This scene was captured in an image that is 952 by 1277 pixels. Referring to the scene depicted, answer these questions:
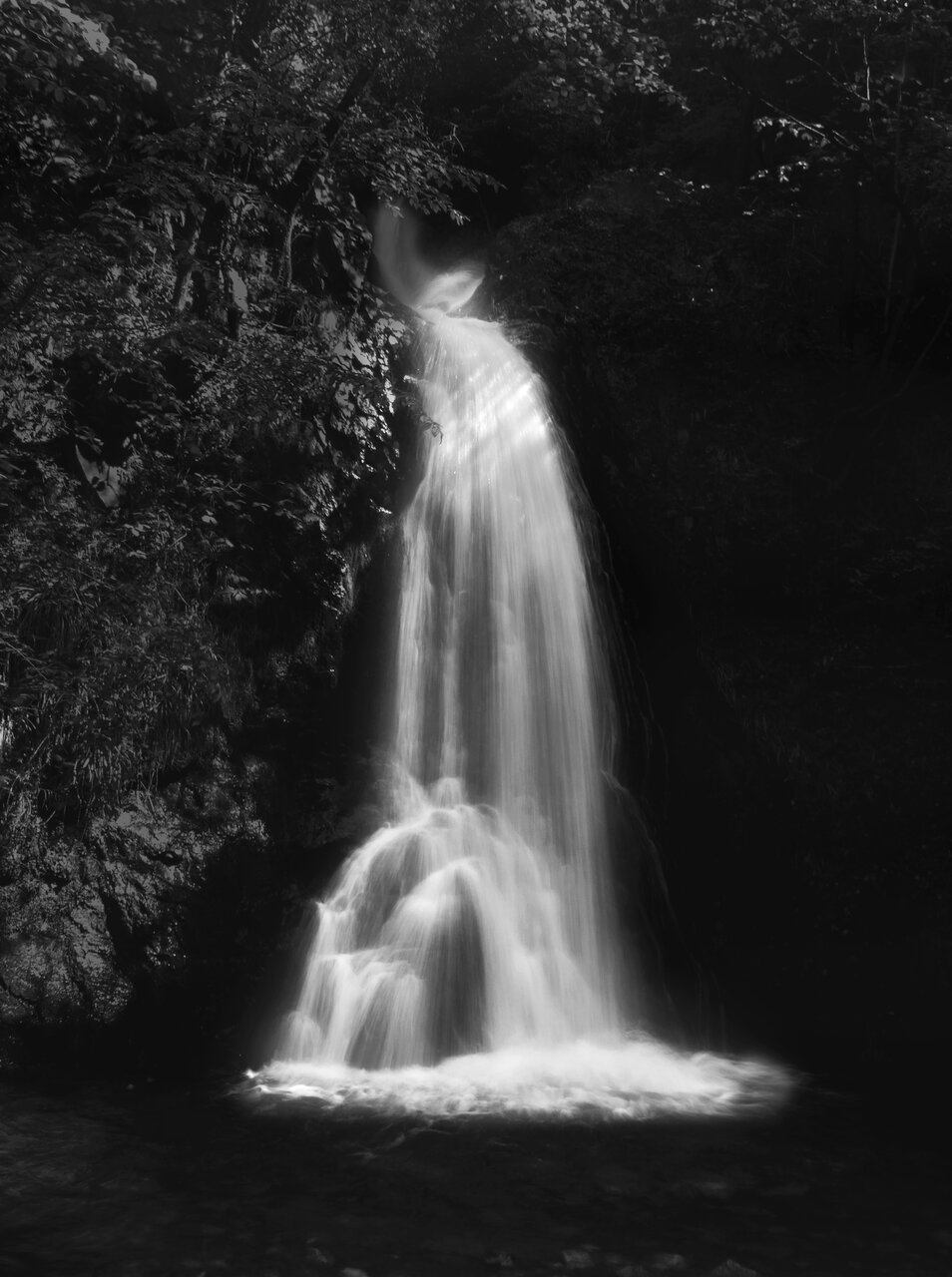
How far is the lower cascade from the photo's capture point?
731cm

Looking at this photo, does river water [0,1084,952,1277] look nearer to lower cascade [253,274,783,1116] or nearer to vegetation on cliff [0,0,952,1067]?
lower cascade [253,274,783,1116]

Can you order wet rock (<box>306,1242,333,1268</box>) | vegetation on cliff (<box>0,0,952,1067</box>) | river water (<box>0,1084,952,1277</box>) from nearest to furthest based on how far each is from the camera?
1. wet rock (<box>306,1242,333,1268</box>)
2. river water (<box>0,1084,952,1277</box>)
3. vegetation on cliff (<box>0,0,952,1067</box>)

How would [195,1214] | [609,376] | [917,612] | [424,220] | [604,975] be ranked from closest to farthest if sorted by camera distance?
[195,1214] → [604,975] → [917,612] → [609,376] → [424,220]

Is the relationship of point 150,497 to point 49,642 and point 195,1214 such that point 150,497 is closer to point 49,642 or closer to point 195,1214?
point 49,642

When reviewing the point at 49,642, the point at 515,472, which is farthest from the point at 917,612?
the point at 49,642

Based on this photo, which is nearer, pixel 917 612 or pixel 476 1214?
pixel 476 1214

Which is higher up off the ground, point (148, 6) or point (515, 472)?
point (148, 6)

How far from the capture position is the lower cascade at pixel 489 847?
24.0ft

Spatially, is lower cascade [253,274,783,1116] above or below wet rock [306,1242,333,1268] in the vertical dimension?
above

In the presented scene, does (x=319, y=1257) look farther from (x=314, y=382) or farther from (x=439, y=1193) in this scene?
(x=314, y=382)

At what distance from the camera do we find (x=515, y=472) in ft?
34.0

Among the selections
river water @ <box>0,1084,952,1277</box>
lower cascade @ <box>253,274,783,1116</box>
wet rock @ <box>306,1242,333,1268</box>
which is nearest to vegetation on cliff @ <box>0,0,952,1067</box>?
lower cascade @ <box>253,274,783,1116</box>

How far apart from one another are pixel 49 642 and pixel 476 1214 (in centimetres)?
525

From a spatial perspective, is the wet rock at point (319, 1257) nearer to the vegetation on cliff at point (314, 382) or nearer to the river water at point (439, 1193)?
the river water at point (439, 1193)
